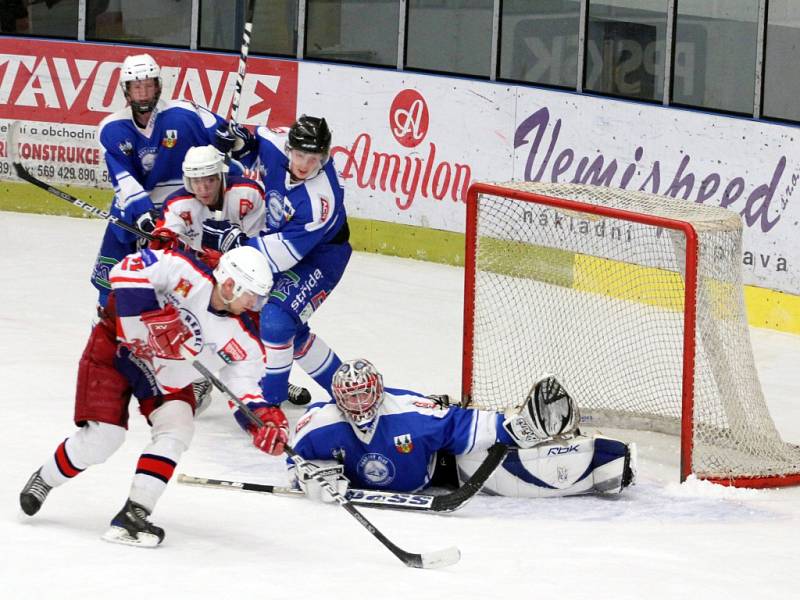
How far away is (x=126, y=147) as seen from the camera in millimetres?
6184

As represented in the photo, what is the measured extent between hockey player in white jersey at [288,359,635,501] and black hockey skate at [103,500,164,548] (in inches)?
27.5

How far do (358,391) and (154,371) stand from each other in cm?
69

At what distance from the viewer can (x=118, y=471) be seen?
518 centimetres

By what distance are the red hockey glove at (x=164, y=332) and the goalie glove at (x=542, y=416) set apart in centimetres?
114

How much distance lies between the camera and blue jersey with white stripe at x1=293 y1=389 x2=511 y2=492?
489 centimetres

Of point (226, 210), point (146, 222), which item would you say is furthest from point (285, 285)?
point (146, 222)

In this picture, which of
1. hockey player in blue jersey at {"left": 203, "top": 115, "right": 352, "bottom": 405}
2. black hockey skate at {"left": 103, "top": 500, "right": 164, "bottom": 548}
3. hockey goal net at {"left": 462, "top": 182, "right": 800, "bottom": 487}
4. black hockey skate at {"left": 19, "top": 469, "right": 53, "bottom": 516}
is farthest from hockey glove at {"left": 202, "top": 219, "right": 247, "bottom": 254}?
black hockey skate at {"left": 103, "top": 500, "right": 164, "bottom": 548}

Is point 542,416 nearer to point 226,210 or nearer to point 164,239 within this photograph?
point 164,239

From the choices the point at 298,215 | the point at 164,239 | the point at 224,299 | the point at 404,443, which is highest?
the point at 298,215

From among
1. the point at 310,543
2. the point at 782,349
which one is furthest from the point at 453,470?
the point at 782,349

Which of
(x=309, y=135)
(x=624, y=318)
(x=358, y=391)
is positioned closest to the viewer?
(x=358, y=391)

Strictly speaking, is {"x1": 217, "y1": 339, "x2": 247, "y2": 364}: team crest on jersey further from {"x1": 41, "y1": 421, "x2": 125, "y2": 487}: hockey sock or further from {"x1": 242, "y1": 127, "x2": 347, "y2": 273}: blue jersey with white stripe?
{"x1": 242, "y1": 127, "x2": 347, "y2": 273}: blue jersey with white stripe

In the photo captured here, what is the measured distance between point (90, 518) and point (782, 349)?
3697mm

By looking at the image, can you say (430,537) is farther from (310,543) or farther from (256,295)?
(256,295)
